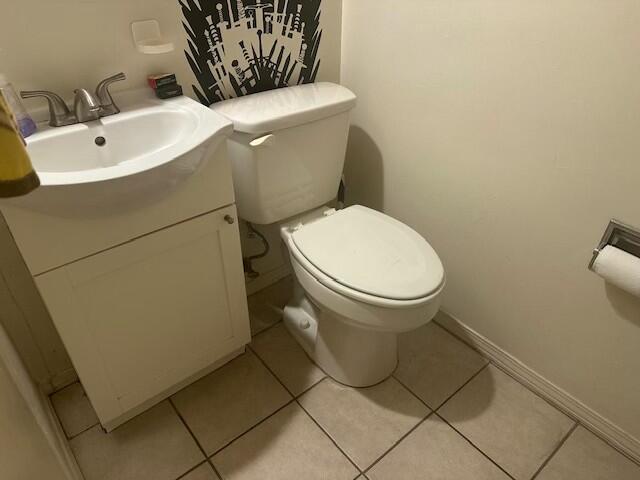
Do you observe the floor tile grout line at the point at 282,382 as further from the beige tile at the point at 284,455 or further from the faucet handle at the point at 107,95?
the faucet handle at the point at 107,95

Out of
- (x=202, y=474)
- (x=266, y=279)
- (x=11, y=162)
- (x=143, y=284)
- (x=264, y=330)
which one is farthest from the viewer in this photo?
(x=266, y=279)

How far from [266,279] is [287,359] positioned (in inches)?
14.6

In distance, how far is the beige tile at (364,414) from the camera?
123 centimetres

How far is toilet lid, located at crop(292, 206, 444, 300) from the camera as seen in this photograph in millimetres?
1086

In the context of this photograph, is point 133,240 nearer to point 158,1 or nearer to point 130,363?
point 130,363

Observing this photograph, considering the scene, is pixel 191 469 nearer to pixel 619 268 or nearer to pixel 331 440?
pixel 331 440

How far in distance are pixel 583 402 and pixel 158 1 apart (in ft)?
5.09

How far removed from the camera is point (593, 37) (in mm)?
929

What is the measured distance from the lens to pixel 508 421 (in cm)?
129

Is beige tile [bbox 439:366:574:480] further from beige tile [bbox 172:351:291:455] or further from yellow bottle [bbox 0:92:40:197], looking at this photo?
yellow bottle [bbox 0:92:40:197]

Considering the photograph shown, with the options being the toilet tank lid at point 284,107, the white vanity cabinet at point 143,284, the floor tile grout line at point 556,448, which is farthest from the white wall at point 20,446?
the floor tile grout line at point 556,448

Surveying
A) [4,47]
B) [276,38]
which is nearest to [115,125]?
[4,47]

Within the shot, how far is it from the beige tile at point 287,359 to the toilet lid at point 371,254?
1.47 feet

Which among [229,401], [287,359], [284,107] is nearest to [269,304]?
[287,359]
